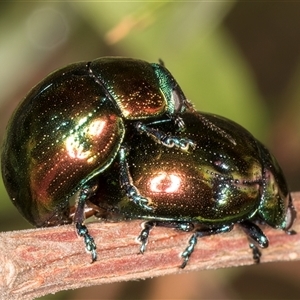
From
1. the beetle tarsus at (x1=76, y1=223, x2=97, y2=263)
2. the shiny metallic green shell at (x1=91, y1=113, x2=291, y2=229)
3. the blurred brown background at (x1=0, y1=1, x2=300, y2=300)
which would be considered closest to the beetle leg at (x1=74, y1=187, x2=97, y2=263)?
the beetle tarsus at (x1=76, y1=223, x2=97, y2=263)

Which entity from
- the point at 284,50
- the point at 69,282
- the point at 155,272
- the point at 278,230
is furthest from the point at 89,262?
the point at 284,50

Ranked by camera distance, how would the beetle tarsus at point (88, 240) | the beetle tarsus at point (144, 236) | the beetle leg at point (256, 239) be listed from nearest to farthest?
the beetle tarsus at point (88, 240)
the beetle tarsus at point (144, 236)
the beetle leg at point (256, 239)

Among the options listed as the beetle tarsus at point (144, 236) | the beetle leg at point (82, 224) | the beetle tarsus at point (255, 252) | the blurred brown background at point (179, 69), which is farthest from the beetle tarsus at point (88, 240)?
the blurred brown background at point (179, 69)

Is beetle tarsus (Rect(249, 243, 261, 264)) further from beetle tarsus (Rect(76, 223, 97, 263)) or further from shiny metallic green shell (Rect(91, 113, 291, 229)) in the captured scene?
beetle tarsus (Rect(76, 223, 97, 263))

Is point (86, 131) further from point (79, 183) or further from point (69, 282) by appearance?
point (69, 282)

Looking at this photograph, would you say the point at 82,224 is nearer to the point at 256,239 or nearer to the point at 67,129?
the point at 67,129

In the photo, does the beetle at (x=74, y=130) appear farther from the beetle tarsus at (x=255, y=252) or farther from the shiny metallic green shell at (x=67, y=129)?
the beetle tarsus at (x=255, y=252)
